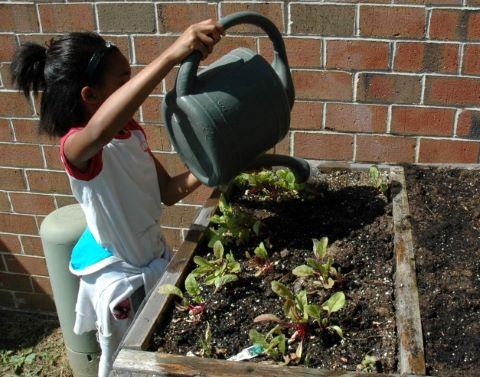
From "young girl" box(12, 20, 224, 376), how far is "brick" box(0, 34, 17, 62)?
834 mm

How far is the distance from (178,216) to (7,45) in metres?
1.05

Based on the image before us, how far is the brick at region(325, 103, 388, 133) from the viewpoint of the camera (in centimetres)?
229

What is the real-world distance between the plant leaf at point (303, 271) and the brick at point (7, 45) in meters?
1.72

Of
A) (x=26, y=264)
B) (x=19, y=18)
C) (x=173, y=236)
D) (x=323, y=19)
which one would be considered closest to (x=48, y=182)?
(x=26, y=264)

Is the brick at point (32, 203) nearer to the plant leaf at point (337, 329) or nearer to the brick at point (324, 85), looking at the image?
the brick at point (324, 85)

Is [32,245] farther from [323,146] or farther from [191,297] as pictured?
[191,297]

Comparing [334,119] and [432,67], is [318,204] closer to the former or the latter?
[334,119]

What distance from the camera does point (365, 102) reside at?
7.48 feet

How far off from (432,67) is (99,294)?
141 cm

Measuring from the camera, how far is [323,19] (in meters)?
2.18

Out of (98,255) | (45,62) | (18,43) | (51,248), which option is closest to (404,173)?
(98,255)

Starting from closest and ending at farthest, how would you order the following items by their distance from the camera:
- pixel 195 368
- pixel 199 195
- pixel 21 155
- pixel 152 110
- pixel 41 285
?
pixel 195 368, pixel 152 110, pixel 199 195, pixel 21 155, pixel 41 285

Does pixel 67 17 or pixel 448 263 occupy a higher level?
pixel 67 17

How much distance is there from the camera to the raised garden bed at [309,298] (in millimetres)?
1225
